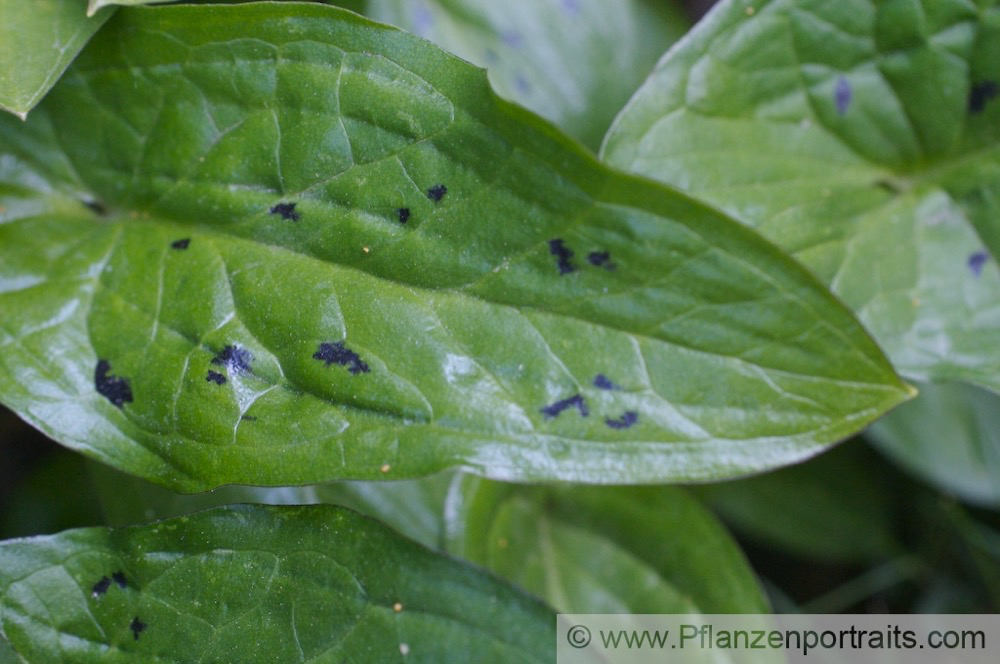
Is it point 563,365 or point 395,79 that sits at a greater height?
point 395,79

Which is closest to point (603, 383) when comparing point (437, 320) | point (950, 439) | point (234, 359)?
point (437, 320)

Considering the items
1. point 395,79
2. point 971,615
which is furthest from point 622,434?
point 971,615

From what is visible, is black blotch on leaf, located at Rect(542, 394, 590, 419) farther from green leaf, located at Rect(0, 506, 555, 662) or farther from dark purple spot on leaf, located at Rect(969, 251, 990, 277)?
dark purple spot on leaf, located at Rect(969, 251, 990, 277)

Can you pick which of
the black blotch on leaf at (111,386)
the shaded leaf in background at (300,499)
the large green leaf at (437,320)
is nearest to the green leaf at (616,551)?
the shaded leaf in background at (300,499)

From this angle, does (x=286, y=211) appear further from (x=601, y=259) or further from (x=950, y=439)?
(x=950, y=439)

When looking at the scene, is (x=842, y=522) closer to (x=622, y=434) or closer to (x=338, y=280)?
(x=622, y=434)

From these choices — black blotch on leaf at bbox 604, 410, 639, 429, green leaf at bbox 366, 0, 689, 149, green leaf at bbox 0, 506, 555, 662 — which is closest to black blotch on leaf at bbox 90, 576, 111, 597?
green leaf at bbox 0, 506, 555, 662
